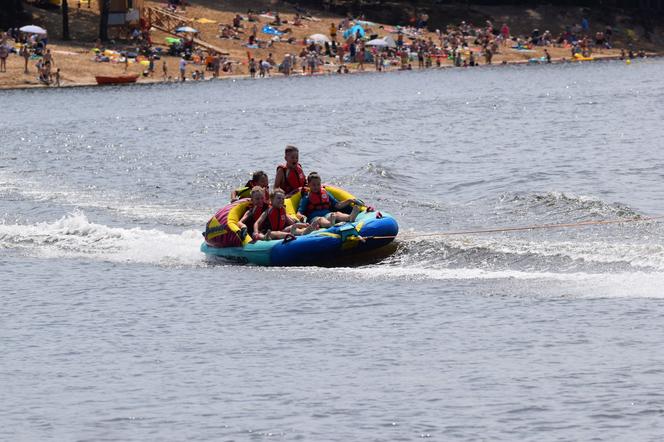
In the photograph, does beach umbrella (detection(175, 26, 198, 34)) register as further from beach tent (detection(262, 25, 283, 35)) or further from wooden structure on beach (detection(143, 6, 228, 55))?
beach tent (detection(262, 25, 283, 35))

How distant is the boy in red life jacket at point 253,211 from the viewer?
19812mm

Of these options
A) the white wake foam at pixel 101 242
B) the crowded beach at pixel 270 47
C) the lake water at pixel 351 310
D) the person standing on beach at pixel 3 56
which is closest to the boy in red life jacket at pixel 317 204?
the lake water at pixel 351 310

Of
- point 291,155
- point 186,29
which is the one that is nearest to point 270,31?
point 186,29

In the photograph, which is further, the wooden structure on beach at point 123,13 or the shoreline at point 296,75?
the wooden structure on beach at point 123,13

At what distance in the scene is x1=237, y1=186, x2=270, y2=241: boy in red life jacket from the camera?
19.8m

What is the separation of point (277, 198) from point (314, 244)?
97cm

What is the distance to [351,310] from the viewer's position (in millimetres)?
16484

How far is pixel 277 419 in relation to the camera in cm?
1254

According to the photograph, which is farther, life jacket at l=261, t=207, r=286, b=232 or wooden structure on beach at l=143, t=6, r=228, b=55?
wooden structure on beach at l=143, t=6, r=228, b=55

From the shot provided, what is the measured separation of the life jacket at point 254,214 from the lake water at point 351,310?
2.93 feet

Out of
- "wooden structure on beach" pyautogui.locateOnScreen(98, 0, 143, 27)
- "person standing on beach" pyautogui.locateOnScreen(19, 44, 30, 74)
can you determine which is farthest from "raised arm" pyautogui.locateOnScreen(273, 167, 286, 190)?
"wooden structure on beach" pyautogui.locateOnScreen(98, 0, 143, 27)

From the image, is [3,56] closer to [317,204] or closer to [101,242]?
[101,242]

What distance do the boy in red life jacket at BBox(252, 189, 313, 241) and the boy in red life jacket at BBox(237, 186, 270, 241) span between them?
Answer: 0.16 meters

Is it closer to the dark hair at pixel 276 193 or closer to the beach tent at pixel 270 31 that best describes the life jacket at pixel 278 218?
the dark hair at pixel 276 193
